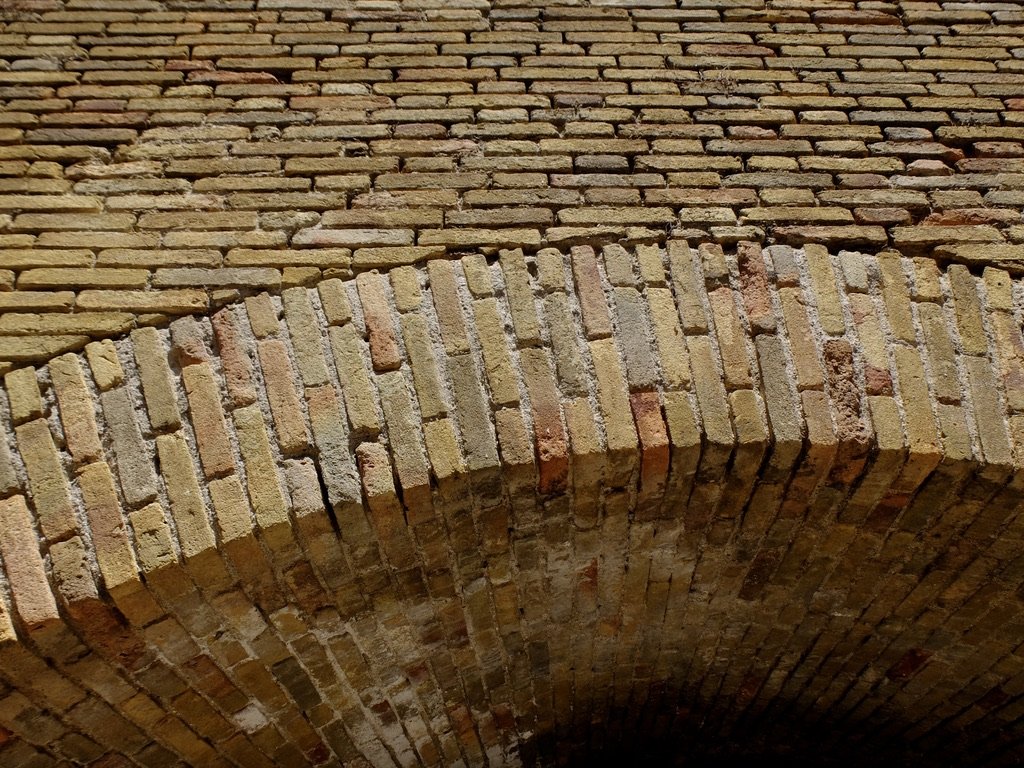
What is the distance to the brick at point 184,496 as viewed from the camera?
81.3 inches

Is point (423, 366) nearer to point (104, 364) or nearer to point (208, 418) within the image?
point (208, 418)

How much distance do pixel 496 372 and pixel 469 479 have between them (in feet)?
1.02

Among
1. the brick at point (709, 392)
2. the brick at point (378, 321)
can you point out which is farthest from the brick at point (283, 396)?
the brick at point (709, 392)

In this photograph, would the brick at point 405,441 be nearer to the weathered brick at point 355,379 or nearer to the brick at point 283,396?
the weathered brick at point 355,379

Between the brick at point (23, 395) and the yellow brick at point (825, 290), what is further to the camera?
the yellow brick at point (825, 290)

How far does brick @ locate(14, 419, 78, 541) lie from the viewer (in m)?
2.07

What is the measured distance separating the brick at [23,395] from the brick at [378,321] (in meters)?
0.88

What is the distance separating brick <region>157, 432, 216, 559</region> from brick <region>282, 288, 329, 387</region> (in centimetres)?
36

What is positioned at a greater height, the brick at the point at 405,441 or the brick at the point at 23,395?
the brick at the point at 23,395

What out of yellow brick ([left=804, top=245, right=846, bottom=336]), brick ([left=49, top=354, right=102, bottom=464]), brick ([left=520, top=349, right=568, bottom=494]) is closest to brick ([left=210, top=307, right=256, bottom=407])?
brick ([left=49, top=354, right=102, bottom=464])

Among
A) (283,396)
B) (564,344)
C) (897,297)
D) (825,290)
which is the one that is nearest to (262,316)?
(283,396)

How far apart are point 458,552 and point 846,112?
7.00 feet

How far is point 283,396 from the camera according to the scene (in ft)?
7.32

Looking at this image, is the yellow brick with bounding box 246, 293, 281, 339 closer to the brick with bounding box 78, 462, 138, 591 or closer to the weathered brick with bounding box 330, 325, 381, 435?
the weathered brick with bounding box 330, 325, 381, 435
